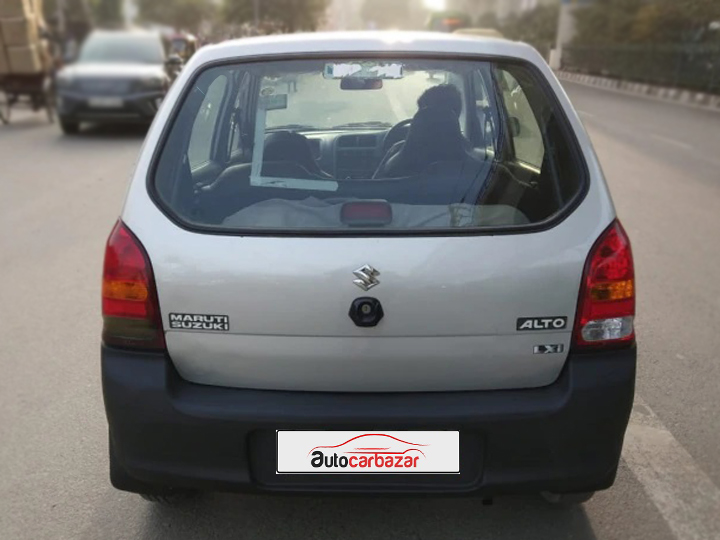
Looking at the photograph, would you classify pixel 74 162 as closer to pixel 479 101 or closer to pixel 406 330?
pixel 479 101

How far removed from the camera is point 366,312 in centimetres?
224

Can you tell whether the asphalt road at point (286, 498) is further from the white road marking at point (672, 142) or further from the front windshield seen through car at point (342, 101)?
the white road marking at point (672, 142)

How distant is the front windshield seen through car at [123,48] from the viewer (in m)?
14.1

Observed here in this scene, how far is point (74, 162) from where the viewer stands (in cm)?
1076

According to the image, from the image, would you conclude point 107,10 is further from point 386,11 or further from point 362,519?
point 362,519

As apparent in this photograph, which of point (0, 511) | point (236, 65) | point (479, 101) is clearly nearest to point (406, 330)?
point (236, 65)

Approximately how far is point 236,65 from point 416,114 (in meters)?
0.66

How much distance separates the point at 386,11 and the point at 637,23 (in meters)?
66.0

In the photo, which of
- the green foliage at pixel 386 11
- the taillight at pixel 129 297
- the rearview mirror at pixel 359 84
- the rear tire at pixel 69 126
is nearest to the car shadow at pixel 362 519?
the taillight at pixel 129 297

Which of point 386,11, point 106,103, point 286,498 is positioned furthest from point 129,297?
point 386,11

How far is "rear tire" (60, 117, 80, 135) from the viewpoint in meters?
13.3

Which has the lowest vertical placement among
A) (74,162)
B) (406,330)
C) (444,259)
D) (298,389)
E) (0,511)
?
(74,162)

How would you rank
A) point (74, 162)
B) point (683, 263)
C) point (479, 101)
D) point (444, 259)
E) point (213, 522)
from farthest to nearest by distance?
point (74, 162) → point (683, 263) → point (479, 101) → point (213, 522) → point (444, 259)

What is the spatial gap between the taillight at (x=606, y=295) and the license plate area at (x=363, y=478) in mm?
469
